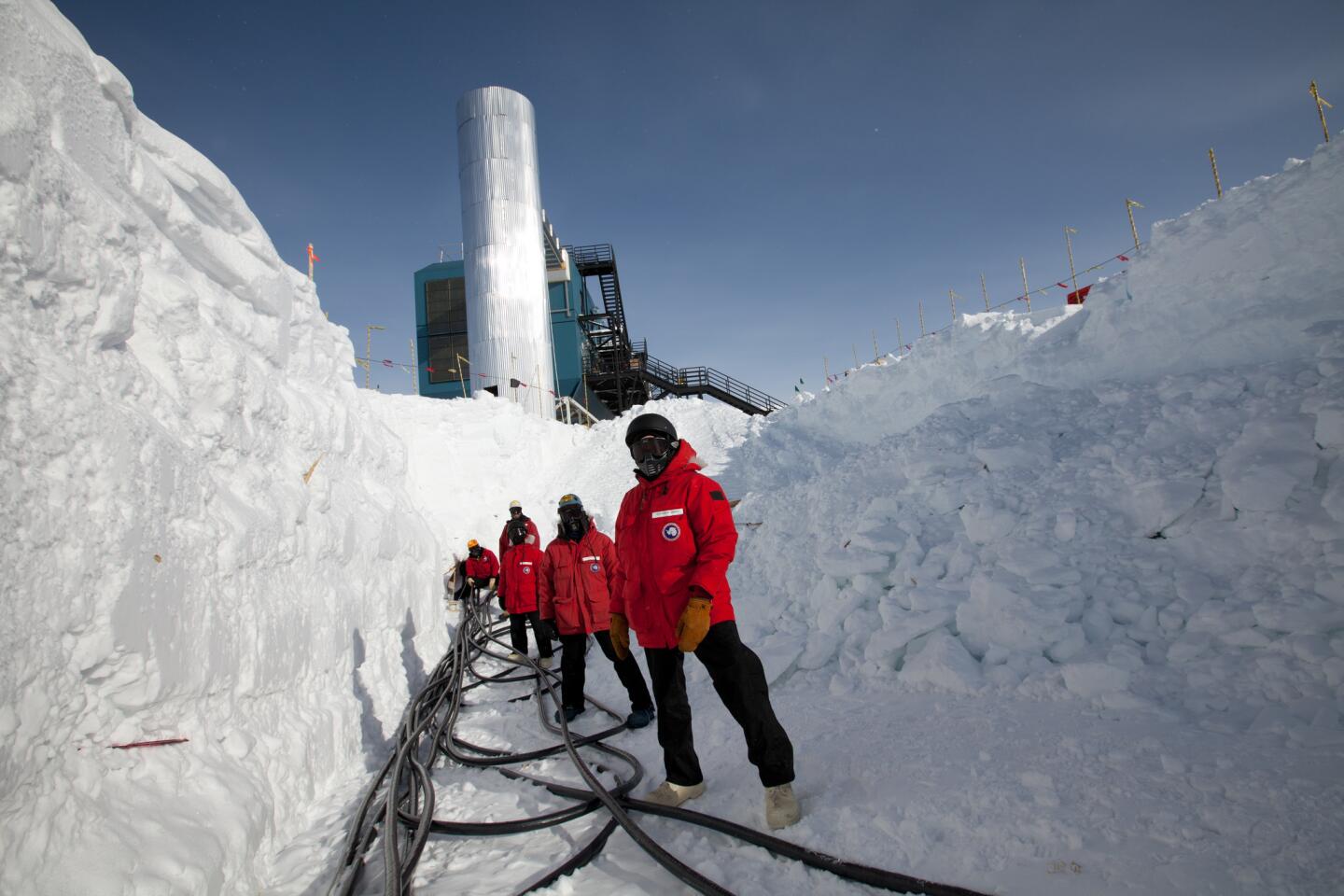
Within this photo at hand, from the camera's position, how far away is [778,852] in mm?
2441

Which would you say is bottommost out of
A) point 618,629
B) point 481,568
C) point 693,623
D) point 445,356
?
point 618,629

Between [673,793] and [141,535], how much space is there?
2884 mm

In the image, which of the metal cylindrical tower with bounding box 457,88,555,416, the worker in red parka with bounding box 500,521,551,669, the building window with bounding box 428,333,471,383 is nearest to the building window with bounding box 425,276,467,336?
the building window with bounding box 428,333,471,383

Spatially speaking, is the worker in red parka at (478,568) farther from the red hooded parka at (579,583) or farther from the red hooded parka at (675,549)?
the red hooded parka at (675,549)

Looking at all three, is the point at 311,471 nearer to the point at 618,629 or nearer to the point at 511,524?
the point at 511,524

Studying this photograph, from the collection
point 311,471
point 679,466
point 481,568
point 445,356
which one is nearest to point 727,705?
point 679,466

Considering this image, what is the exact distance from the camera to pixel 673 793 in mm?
3104

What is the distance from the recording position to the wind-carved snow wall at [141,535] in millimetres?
2328

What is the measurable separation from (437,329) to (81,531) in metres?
26.9

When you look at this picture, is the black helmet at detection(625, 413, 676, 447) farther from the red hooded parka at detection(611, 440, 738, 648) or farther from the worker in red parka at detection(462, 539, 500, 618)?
the worker in red parka at detection(462, 539, 500, 618)

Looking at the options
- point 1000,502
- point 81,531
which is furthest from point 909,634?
point 81,531

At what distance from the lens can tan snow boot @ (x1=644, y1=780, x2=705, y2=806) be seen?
3.08m

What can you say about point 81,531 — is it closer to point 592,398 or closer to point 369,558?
point 369,558

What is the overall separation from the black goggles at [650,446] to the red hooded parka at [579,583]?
Answer: 2322 millimetres
